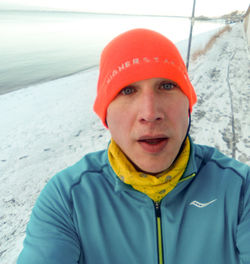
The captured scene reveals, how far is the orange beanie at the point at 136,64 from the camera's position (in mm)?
1141

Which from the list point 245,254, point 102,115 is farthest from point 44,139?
point 245,254

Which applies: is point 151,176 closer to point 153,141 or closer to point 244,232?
point 153,141

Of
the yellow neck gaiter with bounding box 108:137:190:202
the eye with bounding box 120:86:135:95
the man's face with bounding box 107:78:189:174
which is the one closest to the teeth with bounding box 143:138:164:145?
the man's face with bounding box 107:78:189:174

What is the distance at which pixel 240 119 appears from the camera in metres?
4.07

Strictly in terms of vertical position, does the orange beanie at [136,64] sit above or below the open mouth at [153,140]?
above

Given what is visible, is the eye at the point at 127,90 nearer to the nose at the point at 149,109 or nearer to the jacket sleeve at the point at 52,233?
the nose at the point at 149,109

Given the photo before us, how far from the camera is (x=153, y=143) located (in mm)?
1043

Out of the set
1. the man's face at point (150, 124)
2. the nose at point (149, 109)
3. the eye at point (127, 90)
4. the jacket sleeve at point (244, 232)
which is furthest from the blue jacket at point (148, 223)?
the eye at point (127, 90)

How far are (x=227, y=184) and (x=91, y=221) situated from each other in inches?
30.4

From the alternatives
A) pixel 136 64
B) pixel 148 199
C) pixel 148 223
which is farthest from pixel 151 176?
pixel 136 64

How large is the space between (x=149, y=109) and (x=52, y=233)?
30.8 inches

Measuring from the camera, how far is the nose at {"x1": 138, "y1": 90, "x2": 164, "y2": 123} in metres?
1.01

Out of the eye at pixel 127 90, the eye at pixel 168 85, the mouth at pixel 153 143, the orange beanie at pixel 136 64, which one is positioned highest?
the orange beanie at pixel 136 64

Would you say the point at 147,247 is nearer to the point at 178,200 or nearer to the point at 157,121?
the point at 178,200
